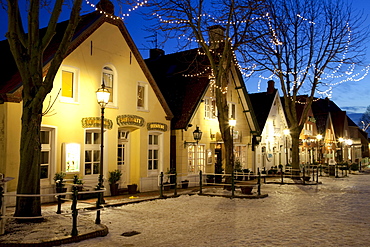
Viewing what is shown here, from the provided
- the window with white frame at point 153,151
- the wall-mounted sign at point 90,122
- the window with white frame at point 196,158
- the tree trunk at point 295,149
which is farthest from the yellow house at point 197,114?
the wall-mounted sign at point 90,122

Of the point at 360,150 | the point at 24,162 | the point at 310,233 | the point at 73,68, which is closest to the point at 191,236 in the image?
the point at 310,233

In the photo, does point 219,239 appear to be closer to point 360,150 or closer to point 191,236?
point 191,236

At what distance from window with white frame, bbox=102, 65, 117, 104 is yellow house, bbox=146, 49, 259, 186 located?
3766 mm

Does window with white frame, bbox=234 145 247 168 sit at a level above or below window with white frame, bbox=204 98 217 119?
below

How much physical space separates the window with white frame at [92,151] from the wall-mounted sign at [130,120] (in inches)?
47.3

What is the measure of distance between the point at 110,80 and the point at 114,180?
14.1 ft

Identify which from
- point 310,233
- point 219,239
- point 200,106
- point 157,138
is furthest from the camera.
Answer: point 200,106

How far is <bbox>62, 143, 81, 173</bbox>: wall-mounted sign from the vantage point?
1459cm

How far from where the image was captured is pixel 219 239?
8.74m

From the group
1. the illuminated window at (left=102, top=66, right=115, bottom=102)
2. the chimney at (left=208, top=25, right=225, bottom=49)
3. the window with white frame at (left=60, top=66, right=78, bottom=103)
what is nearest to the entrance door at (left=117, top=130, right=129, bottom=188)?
the illuminated window at (left=102, top=66, right=115, bottom=102)

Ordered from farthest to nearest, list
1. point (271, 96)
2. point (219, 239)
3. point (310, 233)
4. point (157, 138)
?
1. point (271, 96)
2. point (157, 138)
3. point (310, 233)
4. point (219, 239)

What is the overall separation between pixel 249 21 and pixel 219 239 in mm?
11682

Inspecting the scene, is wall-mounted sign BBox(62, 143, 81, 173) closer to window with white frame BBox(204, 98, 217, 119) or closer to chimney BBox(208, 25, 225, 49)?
chimney BBox(208, 25, 225, 49)

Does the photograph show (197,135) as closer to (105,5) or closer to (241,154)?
(241,154)
